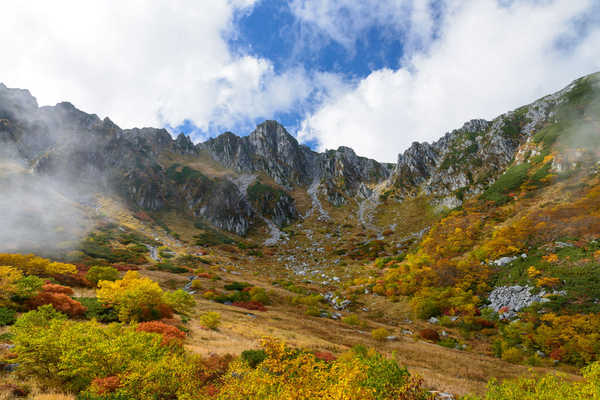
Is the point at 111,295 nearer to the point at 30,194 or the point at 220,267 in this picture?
the point at 220,267

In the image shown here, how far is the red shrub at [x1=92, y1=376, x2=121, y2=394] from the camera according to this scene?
6.67 meters

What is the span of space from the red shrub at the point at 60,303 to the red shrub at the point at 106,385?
1000 centimetres

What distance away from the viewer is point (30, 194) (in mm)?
54469

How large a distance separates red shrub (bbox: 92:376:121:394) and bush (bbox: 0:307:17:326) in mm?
8969

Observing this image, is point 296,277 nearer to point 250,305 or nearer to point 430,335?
point 250,305

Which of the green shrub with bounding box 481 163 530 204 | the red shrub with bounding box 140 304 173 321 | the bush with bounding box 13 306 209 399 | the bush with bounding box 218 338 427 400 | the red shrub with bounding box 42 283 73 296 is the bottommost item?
the red shrub with bounding box 140 304 173 321

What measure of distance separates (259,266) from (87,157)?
269 feet

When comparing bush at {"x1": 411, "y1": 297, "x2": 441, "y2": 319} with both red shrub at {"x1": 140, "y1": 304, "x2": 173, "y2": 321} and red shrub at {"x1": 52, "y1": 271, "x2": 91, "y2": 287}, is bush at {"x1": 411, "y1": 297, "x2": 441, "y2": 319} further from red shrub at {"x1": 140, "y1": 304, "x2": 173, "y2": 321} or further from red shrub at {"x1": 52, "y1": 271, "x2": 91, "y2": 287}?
red shrub at {"x1": 52, "y1": 271, "x2": 91, "y2": 287}

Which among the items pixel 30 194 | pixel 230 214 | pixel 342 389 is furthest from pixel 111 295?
pixel 230 214

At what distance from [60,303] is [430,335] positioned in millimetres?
27970

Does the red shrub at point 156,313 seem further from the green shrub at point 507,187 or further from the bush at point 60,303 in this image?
the green shrub at point 507,187

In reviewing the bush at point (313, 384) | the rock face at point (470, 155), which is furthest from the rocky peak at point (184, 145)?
the bush at point (313, 384)

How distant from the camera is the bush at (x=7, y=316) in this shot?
36.2ft

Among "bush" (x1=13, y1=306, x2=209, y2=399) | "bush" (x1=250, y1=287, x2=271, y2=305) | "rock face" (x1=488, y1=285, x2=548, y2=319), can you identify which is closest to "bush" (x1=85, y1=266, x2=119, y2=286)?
"bush" (x1=250, y1=287, x2=271, y2=305)
